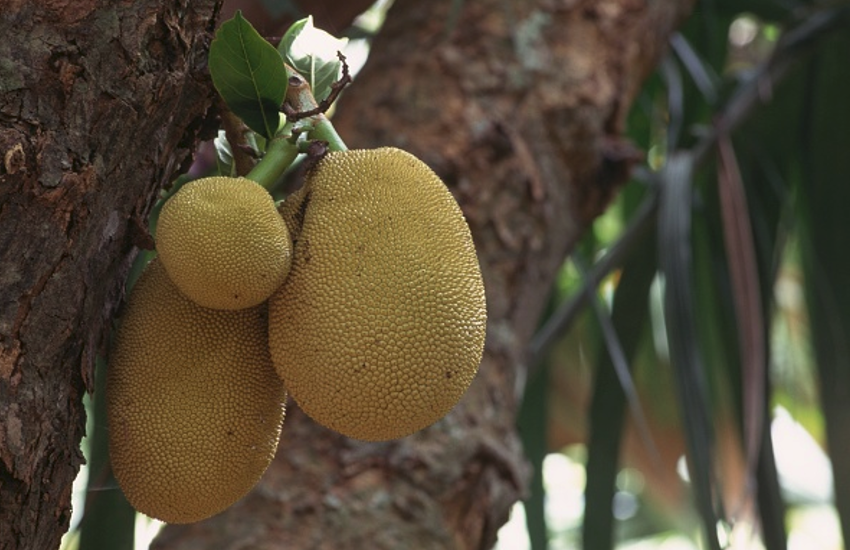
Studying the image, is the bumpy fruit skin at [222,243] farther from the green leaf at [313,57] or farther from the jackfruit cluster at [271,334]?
the green leaf at [313,57]

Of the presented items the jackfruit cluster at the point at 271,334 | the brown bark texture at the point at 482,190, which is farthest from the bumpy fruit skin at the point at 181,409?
the brown bark texture at the point at 482,190

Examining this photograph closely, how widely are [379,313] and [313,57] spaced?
0.74 ft

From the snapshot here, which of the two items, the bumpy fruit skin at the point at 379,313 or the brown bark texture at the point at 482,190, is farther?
the brown bark texture at the point at 482,190

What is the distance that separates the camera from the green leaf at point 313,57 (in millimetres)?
699

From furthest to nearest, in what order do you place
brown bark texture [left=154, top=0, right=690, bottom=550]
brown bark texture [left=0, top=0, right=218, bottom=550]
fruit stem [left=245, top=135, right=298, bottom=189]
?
brown bark texture [left=154, top=0, right=690, bottom=550]
fruit stem [left=245, top=135, right=298, bottom=189]
brown bark texture [left=0, top=0, right=218, bottom=550]

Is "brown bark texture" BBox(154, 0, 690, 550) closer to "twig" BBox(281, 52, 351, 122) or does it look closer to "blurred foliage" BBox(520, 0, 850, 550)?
"blurred foliage" BBox(520, 0, 850, 550)

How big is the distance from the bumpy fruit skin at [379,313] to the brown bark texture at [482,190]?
1.35ft

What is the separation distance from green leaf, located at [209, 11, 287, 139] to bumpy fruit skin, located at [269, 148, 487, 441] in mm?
63

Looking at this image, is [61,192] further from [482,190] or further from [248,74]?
[482,190]

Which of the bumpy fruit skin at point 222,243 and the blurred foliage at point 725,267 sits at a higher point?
the bumpy fruit skin at point 222,243

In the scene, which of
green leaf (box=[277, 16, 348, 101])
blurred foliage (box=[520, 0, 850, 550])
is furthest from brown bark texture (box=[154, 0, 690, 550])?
green leaf (box=[277, 16, 348, 101])

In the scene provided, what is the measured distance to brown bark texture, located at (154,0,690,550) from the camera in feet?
3.19

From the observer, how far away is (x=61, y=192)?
49cm

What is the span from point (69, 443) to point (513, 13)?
2.69ft
